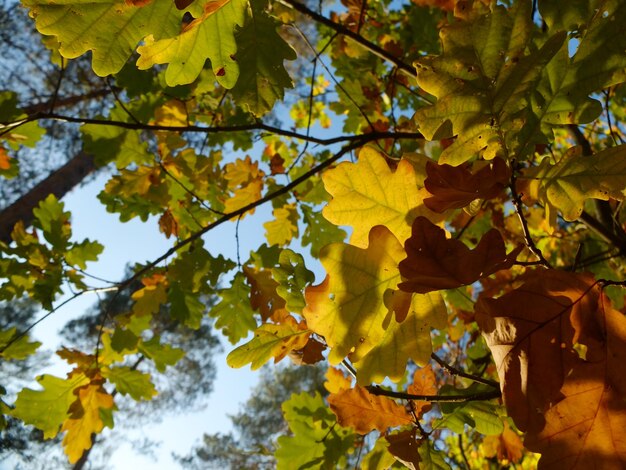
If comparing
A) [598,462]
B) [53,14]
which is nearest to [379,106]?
[53,14]

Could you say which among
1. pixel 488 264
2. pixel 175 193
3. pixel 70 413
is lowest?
pixel 488 264

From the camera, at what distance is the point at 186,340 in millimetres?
18109

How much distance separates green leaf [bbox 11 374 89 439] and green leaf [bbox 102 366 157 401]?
0.27 metres

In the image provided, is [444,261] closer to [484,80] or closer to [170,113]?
[484,80]

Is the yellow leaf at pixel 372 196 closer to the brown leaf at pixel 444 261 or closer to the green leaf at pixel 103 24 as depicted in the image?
the brown leaf at pixel 444 261

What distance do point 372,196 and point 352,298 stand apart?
0.20 metres

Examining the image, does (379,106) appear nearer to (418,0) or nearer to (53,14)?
(418,0)

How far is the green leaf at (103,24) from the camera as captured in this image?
84 centimetres

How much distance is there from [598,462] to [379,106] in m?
2.70

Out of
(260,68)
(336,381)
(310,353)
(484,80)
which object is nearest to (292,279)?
(310,353)

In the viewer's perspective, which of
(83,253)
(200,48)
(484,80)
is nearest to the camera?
(484,80)

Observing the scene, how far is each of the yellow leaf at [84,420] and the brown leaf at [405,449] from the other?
62.1 inches

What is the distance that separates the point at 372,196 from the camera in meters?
0.86

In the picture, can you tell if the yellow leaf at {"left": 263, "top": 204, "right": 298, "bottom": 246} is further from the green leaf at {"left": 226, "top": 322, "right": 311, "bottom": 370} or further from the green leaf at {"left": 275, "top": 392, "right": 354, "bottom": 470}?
the green leaf at {"left": 226, "top": 322, "right": 311, "bottom": 370}
